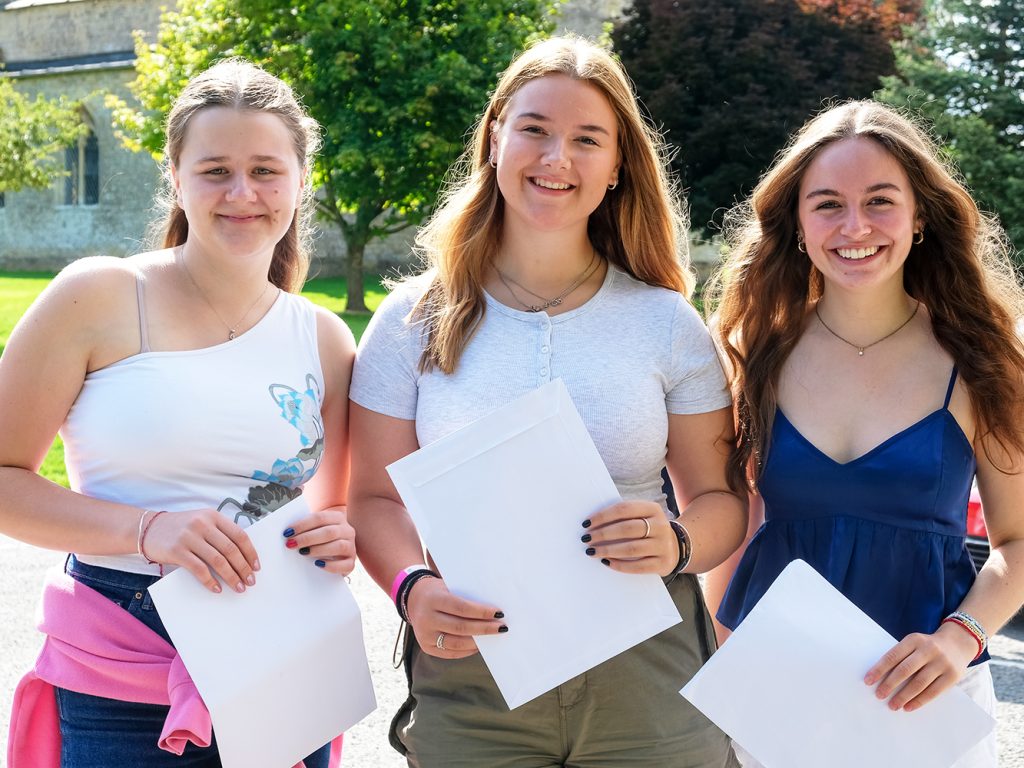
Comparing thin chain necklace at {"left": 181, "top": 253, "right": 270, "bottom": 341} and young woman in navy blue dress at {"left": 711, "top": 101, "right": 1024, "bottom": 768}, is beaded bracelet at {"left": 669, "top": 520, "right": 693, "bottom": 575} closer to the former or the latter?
young woman in navy blue dress at {"left": 711, "top": 101, "right": 1024, "bottom": 768}

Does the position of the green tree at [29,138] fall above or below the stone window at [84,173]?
above

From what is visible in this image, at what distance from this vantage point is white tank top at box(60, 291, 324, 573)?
2254mm

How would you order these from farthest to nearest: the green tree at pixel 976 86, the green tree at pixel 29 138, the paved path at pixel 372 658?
the green tree at pixel 29 138, the green tree at pixel 976 86, the paved path at pixel 372 658

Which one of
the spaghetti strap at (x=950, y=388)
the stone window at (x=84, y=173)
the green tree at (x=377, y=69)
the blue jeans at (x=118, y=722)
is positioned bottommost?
the stone window at (x=84, y=173)

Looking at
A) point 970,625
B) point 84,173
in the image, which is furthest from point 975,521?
point 84,173

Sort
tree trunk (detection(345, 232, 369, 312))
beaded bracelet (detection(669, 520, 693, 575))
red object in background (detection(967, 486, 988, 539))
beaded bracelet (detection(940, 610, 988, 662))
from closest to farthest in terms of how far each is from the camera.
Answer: beaded bracelet (detection(669, 520, 693, 575))
beaded bracelet (detection(940, 610, 988, 662))
red object in background (detection(967, 486, 988, 539))
tree trunk (detection(345, 232, 369, 312))

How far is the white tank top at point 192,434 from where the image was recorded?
2.25 metres

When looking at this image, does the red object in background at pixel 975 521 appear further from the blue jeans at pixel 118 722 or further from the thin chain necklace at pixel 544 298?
the blue jeans at pixel 118 722

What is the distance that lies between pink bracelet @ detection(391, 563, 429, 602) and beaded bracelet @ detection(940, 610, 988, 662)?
115 cm

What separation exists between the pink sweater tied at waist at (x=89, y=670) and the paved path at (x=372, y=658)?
7.12 feet

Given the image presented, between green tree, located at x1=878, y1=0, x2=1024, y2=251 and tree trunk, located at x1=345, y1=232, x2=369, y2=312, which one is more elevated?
green tree, located at x1=878, y1=0, x2=1024, y2=251

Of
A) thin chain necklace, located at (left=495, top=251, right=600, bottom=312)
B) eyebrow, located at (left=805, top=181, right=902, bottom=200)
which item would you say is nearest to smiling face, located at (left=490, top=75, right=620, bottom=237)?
thin chain necklace, located at (left=495, top=251, right=600, bottom=312)

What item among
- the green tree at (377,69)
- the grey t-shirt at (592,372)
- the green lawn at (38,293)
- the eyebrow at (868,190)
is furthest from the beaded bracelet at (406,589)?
the green tree at (377,69)

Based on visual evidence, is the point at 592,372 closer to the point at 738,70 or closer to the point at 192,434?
the point at 192,434
